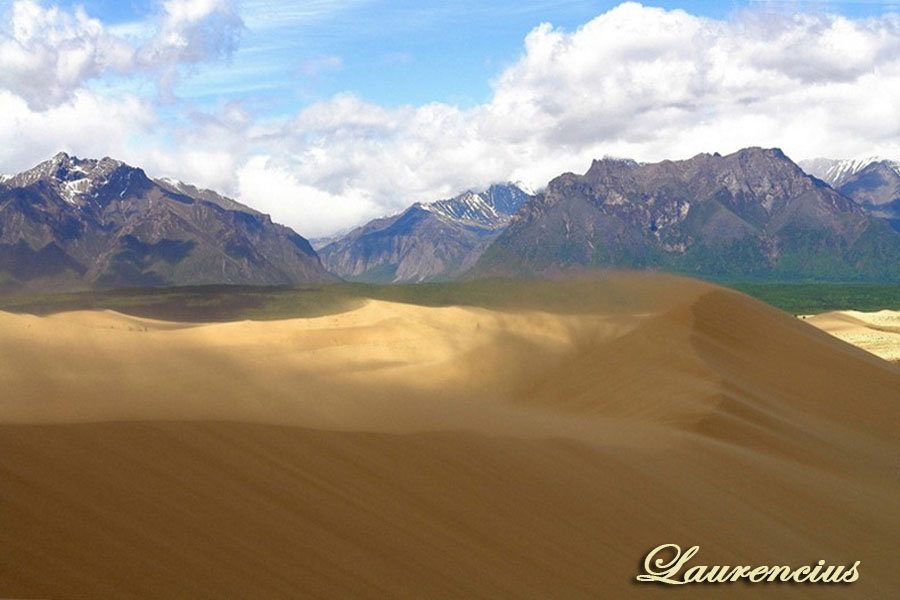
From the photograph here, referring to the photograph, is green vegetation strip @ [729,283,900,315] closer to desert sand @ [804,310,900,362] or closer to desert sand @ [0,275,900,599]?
desert sand @ [804,310,900,362]

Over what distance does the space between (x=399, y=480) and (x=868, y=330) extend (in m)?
81.3

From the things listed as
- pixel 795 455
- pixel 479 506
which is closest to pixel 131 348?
pixel 479 506

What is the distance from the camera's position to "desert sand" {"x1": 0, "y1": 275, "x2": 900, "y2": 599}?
10163mm

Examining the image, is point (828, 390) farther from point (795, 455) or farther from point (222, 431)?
point (222, 431)

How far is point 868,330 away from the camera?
83.5 meters

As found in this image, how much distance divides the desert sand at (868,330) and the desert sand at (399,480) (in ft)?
133

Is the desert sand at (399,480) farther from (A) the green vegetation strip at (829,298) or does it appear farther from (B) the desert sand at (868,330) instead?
(A) the green vegetation strip at (829,298)

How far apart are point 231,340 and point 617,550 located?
25.4m

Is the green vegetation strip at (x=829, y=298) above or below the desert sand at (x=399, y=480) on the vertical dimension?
below

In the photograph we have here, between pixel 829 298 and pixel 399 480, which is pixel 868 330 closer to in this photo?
pixel 399 480

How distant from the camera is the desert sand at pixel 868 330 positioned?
6484 centimetres

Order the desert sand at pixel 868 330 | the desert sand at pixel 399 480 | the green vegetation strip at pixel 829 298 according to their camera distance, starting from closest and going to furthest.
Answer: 1. the desert sand at pixel 399 480
2. the desert sand at pixel 868 330
3. the green vegetation strip at pixel 829 298

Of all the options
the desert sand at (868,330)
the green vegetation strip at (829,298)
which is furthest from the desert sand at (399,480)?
the green vegetation strip at (829,298)

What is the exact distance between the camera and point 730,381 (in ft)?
91.7
